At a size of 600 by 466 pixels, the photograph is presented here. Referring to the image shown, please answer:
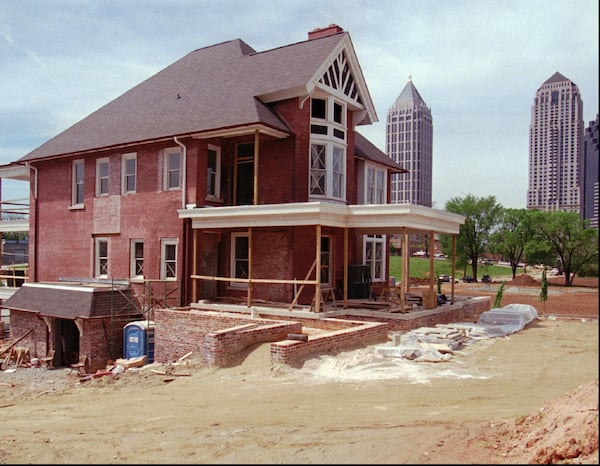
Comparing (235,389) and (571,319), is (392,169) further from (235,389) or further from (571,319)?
(235,389)

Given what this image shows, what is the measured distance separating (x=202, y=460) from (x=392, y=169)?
23946mm

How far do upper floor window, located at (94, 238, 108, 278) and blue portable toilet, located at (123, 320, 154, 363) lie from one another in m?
6.60

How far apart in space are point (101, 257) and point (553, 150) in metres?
153

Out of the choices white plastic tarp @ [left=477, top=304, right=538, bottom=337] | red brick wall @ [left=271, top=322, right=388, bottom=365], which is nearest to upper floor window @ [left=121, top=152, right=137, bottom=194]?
red brick wall @ [left=271, top=322, right=388, bottom=365]

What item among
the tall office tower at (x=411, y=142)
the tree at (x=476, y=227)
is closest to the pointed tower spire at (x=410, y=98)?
the tall office tower at (x=411, y=142)

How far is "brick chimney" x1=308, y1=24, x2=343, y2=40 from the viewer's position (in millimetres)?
24359

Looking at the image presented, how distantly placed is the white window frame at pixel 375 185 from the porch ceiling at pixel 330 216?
6.94 metres

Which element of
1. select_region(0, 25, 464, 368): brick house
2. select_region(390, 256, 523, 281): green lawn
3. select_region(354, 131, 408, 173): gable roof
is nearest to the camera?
select_region(0, 25, 464, 368): brick house

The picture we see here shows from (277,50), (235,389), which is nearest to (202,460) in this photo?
(235,389)

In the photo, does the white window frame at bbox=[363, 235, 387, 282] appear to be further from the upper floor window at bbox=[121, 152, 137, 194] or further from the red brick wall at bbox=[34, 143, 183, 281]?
the upper floor window at bbox=[121, 152, 137, 194]

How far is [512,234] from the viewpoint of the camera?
64.3 meters

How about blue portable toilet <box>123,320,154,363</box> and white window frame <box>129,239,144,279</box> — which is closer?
blue portable toilet <box>123,320,154,363</box>

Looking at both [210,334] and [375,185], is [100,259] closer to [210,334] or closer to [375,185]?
[210,334]

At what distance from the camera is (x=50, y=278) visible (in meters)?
26.0
